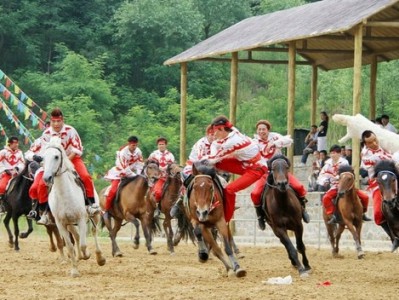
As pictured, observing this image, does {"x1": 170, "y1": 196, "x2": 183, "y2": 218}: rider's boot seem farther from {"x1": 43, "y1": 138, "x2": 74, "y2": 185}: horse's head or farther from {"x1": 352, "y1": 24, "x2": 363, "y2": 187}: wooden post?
{"x1": 43, "y1": 138, "x2": 74, "y2": 185}: horse's head

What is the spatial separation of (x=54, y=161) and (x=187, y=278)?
2.46m

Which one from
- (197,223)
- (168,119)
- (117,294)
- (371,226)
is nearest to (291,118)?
(371,226)

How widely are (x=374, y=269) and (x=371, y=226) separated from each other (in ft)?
25.9

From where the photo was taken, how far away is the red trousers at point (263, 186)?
54.9 feet

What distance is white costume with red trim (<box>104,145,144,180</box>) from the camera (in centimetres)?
2267

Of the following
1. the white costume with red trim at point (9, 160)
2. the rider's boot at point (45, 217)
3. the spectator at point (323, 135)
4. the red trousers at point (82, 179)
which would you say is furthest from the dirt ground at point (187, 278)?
the spectator at point (323, 135)

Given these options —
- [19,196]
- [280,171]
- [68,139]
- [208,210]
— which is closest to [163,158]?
[19,196]

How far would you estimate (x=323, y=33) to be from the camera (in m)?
25.8

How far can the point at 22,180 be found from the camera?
2345 cm

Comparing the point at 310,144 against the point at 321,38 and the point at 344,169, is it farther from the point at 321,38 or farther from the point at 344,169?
the point at 344,169

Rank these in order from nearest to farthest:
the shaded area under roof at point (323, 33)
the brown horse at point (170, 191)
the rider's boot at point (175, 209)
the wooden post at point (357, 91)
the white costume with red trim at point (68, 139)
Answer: the white costume with red trim at point (68, 139)
the rider's boot at point (175, 209)
the brown horse at point (170, 191)
the wooden post at point (357, 91)
the shaded area under roof at point (323, 33)

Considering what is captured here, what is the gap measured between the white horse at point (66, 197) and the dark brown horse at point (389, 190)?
14.2ft

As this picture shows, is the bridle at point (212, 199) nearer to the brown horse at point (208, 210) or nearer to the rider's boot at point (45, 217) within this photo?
the brown horse at point (208, 210)

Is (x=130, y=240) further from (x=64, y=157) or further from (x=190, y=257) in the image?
(x=64, y=157)
